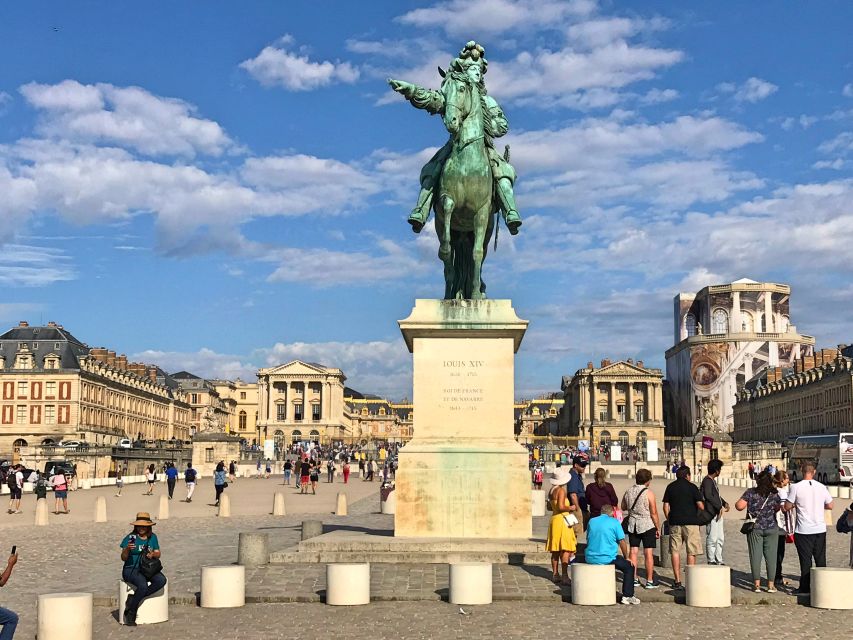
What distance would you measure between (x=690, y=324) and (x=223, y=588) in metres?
131

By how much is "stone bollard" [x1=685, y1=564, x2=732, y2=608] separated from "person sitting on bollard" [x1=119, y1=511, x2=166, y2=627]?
607 cm

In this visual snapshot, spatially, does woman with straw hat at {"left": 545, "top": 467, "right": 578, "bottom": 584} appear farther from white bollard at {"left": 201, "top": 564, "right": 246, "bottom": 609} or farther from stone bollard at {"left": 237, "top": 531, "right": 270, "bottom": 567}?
stone bollard at {"left": 237, "top": 531, "right": 270, "bottom": 567}

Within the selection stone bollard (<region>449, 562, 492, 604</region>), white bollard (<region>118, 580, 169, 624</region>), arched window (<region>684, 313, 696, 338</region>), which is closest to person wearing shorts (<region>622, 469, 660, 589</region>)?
stone bollard (<region>449, 562, 492, 604</region>)

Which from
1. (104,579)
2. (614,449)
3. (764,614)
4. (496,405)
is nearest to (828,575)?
(764,614)

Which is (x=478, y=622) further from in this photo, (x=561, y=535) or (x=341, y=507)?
(x=341, y=507)

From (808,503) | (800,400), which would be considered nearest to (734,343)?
(800,400)

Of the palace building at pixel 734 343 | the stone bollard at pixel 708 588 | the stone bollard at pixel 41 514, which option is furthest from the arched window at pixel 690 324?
the stone bollard at pixel 708 588

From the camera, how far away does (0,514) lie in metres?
33.2

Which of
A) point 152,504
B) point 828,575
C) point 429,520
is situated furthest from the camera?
point 152,504

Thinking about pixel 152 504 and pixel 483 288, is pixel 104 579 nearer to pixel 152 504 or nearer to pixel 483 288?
pixel 483 288

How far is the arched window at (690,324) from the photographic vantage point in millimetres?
137250

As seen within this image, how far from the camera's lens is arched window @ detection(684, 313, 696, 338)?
450 ft

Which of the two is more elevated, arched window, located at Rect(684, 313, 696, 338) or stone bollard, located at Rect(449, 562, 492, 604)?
arched window, located at Rect(684, 313, 696, 338)

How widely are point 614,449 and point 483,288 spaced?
73.8 meters
